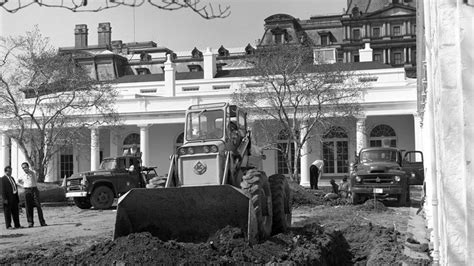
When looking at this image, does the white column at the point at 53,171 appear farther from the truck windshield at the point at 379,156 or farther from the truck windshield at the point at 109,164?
the truck windshield at the point at 379,156

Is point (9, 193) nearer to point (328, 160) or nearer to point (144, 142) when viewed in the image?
point (144, 142)

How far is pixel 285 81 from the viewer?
119 ft

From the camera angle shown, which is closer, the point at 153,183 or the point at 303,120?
the point at 153,183

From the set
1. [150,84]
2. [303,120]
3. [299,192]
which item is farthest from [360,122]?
[150,84]

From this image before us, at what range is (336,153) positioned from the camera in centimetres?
4497

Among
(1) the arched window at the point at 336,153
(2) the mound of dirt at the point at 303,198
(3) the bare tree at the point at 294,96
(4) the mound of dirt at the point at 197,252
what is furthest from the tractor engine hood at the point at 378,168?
(1) the arched window at the point at 336,153

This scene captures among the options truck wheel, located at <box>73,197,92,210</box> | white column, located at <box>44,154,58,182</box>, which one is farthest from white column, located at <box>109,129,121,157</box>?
truck wheel, located at <box>73,197,92,210</box>

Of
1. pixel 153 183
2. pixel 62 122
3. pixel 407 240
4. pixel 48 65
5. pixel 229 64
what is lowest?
pixel 407 240

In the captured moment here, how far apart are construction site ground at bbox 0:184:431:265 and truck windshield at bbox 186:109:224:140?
2259mm

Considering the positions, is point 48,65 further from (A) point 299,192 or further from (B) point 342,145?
(B) point 342,145

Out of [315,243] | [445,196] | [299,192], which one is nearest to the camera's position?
[445,196]

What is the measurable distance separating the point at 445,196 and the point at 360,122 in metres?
37.3

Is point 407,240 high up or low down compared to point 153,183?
down

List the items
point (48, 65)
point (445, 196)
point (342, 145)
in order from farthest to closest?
point (342, 145), point (48, 65), point (445, 196)
